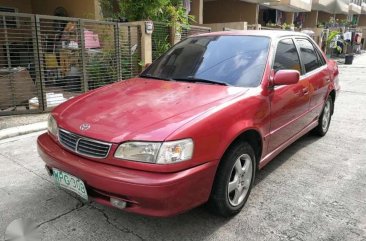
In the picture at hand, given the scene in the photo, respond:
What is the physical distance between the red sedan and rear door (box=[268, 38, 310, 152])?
0.04 feet

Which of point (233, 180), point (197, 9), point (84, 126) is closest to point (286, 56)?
point (233, 180)

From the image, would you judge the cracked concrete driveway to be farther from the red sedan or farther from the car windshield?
the car windshield

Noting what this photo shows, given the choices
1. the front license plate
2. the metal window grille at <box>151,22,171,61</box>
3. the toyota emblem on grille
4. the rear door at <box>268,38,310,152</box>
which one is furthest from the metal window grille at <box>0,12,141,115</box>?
the rear door at <box>268,38,310,152</box>

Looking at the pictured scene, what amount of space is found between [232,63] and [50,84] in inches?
177

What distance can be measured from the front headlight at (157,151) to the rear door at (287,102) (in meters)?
1.30

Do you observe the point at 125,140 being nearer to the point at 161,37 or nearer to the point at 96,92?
the point at 96,92

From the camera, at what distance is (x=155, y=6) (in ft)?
28.6

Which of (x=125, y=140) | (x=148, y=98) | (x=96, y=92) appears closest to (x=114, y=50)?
(x=96, y=92)

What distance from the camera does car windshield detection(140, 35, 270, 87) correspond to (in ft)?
11.4

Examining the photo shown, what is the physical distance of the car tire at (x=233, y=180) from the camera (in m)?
2.79

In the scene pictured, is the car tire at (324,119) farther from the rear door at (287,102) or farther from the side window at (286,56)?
the side window at (286,56)

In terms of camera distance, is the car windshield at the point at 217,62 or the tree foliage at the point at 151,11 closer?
the car windshield at the point at 217,62

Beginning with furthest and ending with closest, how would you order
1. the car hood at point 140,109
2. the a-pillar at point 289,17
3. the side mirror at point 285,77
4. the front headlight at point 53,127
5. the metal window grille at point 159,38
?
1. the a-pillar at point 289,17
2. the metal window grille at point 159,38
3. the side mirror at point 285,77
4. the front headlight at point 53,127
5. the car hood at point 140,109

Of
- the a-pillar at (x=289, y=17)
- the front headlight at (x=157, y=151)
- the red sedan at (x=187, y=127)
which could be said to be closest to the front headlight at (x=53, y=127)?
the red sedan at (x=187, y=127)
